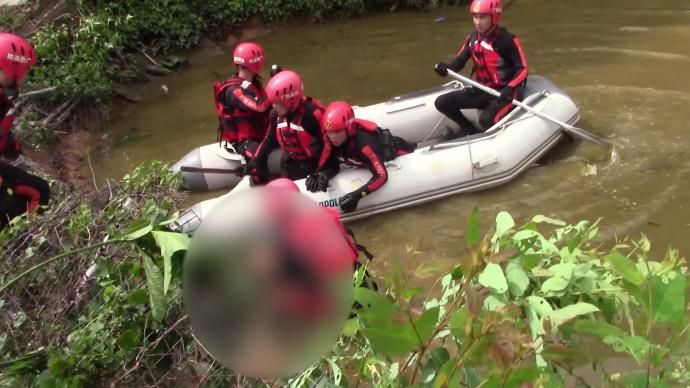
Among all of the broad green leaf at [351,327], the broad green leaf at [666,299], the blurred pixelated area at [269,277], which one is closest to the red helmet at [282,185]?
the blurred pixelated area at [269,277]

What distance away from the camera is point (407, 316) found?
1.30 meters

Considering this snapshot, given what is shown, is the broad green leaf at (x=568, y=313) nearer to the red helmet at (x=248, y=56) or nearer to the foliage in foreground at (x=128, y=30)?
the red helmet at (x=248, y=56)

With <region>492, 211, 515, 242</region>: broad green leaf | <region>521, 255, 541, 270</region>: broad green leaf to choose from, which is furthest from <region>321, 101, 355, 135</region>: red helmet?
<region>521, 255, 541, 270</region>: broad green leaf

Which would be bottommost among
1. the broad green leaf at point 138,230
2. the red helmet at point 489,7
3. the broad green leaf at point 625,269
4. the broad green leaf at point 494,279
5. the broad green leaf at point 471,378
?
the red helmet at point 489,7

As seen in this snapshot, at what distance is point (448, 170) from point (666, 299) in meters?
3.95

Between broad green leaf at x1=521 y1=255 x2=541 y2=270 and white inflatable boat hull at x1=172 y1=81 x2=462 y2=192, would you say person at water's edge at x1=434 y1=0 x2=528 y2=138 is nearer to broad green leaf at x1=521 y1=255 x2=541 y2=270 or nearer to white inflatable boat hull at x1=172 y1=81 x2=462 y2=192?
white inflatable boat hull at x1=172 y1=81 x2=462 y2=192

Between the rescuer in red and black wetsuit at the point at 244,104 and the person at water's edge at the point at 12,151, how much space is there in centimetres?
168

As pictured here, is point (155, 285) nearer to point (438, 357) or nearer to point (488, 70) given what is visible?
point (438, 357)

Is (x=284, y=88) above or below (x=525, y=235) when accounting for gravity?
below

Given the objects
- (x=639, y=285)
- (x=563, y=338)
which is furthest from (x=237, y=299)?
(x=639, y=285)

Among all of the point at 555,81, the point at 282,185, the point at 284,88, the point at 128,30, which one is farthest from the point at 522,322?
the point at 128,30

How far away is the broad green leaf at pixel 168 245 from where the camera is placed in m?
1.74

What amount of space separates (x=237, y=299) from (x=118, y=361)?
3.89 feet

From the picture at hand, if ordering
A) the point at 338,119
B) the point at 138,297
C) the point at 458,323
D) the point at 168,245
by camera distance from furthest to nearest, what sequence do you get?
the point at 338,119 < the point at 138,297 < the point at 168,245 < the point at 458,323
